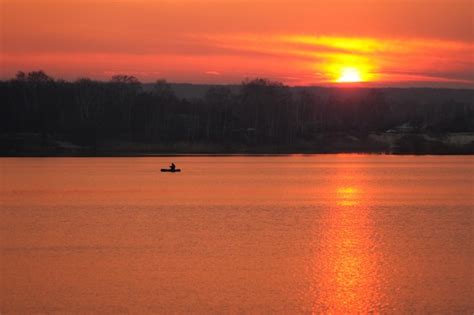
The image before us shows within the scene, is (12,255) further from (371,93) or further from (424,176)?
(371,93)

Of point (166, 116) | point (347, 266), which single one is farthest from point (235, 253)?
point (166, 116)

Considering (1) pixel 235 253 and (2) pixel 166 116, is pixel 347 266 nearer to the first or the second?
(1) pixel 235 253

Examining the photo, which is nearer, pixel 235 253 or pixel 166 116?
pixel 235 253

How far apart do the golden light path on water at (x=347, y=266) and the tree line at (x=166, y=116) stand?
259 feet

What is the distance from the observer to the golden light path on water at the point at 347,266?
19.6m

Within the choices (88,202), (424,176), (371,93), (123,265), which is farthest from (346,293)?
(371,93)

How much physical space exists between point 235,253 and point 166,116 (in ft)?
→ 338

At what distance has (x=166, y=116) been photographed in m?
129

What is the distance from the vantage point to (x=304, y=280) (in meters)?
22.3

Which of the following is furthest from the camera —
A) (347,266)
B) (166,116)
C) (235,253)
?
(166,116)

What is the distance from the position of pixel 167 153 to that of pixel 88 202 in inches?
3249

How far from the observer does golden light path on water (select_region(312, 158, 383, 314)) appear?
19578 mm

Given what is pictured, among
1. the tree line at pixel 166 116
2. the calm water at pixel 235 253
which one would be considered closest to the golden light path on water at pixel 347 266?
the calm water at pixel 235 253

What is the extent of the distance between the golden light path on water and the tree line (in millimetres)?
78840
